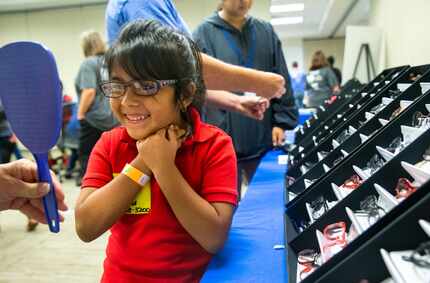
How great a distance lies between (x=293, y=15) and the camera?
1019 cm

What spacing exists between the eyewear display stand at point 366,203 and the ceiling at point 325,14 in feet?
21.2

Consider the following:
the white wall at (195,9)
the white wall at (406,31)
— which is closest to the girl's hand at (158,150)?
the white wall at (406,31)

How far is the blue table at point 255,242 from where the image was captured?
88 centimetres

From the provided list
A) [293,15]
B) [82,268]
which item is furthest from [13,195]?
[293,15]

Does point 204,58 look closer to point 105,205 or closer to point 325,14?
point 105,205

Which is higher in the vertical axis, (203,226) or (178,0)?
(178,0)

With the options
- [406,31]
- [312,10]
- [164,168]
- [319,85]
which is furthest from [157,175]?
[312,10]

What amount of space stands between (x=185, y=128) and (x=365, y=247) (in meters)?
0.45

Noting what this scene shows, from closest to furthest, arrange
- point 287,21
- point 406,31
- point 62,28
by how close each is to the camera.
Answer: point 406,31 → point 62,28 → point 287,21

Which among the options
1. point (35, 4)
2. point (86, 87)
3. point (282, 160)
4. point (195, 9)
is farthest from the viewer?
point (35, 4)

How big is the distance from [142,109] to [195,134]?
13 centimetres

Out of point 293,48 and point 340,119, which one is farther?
point 293,48

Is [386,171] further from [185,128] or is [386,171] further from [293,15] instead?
[293,15]

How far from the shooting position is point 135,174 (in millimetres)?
806
